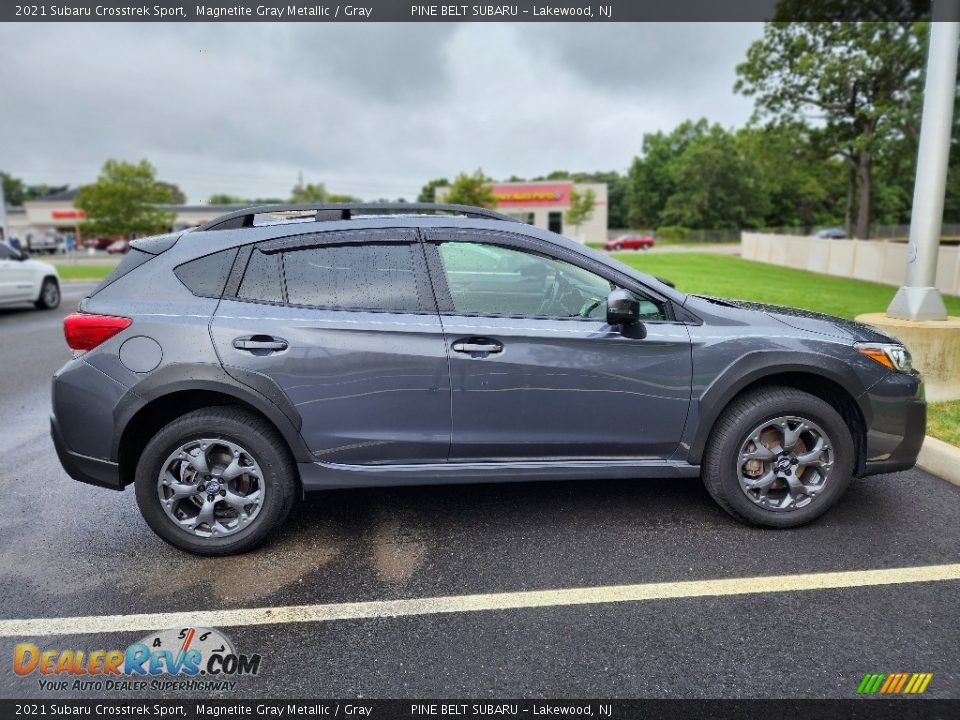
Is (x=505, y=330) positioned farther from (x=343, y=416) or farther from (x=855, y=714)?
(x=855, y=714)

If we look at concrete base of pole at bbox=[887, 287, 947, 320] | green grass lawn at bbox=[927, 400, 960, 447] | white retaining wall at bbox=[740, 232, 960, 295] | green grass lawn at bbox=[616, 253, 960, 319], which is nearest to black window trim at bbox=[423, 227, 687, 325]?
green grass lawn at bbox=[927, 400, 960, 447]

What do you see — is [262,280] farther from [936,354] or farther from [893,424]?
[936,354]

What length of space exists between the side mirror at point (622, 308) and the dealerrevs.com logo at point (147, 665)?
2.19 m

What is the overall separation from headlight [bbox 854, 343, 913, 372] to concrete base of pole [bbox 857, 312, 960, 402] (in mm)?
2243

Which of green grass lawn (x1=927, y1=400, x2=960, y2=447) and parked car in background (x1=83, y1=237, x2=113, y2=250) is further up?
parked car in background (x1=83, y1=237, x2=113, y2=250)

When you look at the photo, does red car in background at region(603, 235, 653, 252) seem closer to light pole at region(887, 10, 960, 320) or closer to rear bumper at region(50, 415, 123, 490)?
light pole at region(887, 10, 960, 320)

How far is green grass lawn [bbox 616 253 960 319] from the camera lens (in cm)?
1253

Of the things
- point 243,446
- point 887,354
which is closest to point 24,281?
point 243,446

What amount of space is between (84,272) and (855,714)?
30.9 m

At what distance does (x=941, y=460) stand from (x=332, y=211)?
14.1 feet

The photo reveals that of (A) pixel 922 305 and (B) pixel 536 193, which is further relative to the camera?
(B) pixel 536 193

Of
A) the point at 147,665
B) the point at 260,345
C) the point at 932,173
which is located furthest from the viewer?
the point at 932,173

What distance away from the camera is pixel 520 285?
3.63 metres

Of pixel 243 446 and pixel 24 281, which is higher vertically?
A: pixel 24 281
